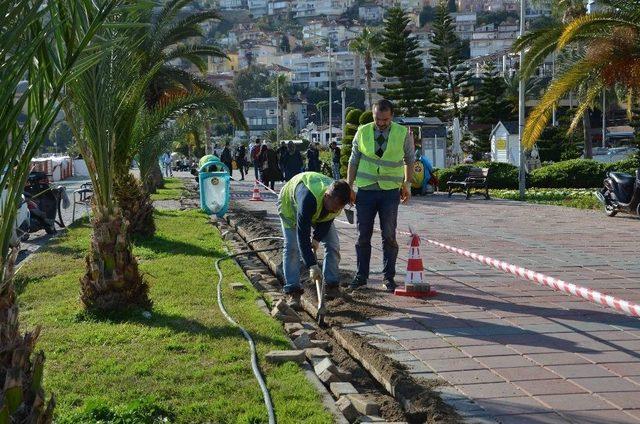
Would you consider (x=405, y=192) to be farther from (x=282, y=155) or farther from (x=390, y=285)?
(x=282, y=155)

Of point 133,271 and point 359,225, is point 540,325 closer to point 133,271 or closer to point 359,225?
point 359,225

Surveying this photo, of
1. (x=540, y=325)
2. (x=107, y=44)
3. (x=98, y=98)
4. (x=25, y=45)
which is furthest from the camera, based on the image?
(x=98, y=98)

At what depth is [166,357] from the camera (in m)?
6.16

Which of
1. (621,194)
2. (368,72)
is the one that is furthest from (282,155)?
(368,72)

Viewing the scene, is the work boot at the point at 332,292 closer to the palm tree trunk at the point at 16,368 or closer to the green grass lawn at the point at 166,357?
the green grass lawn at the point at 166,357

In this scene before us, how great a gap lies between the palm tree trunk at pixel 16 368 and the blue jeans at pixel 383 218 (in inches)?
201

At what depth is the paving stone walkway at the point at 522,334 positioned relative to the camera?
511 cm

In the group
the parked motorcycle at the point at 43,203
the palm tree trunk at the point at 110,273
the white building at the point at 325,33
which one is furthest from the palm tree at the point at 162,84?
the white building at the point at 325,33

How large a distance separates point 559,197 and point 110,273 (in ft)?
55.0

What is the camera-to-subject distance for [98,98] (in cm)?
762

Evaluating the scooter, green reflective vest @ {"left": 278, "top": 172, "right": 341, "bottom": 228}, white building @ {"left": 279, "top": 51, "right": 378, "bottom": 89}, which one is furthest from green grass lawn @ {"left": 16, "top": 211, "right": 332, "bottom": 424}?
white building @ {"left": 279, "top": 51, "right": 378, "bottom": 89}

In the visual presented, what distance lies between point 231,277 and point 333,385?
4.35 metres

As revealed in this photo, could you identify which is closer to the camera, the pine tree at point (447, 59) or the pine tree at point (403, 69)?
the pine tree at point (403, 69)

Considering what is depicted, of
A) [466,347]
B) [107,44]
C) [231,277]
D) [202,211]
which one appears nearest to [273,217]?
[202,211]
